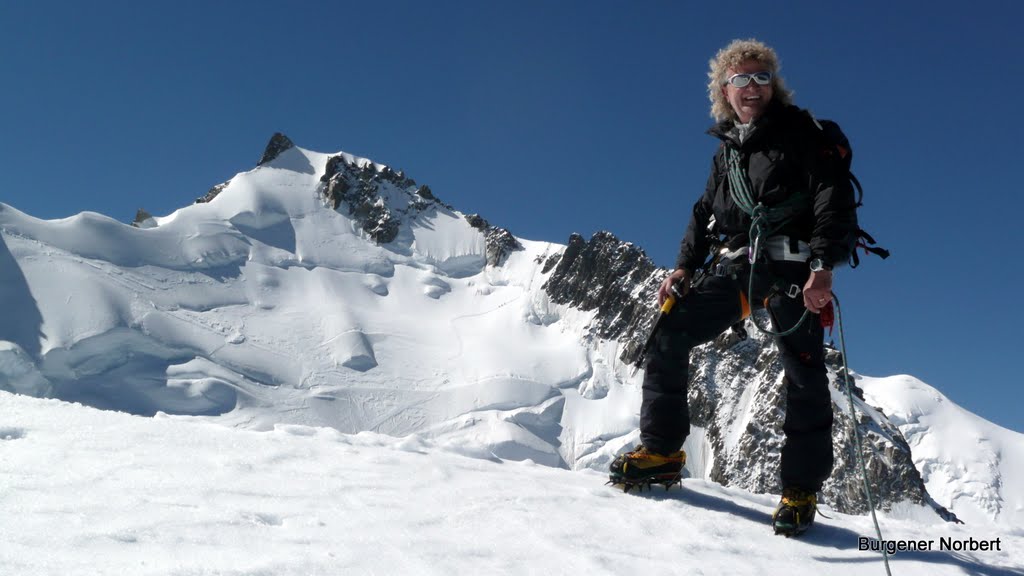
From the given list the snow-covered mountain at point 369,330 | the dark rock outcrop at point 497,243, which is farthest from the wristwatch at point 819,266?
the dark rock outcrop at point 497,243

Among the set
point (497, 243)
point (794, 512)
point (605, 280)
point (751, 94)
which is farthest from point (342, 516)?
point (497, 243)

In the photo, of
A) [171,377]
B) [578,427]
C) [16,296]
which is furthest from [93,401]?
[578,427]

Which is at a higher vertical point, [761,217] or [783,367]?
[761,217]

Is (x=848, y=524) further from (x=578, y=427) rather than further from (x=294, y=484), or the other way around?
(x=578, y=427)

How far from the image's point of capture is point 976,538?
14.9 ft

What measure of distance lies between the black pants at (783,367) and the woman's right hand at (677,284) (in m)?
0.07

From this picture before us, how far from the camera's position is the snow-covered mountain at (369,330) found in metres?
83.4

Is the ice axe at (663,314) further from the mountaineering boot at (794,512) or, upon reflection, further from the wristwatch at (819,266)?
the mountaineering boot at (794,512)

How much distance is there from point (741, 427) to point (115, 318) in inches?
3304

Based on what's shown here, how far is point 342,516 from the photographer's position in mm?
3244

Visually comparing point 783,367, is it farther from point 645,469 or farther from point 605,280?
point 605,280

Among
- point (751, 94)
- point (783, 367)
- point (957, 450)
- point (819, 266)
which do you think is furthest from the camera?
point (957, 450)

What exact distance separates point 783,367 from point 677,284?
3.23ft

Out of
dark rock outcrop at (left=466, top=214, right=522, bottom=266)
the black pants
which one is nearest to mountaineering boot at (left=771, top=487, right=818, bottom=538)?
the black pants
